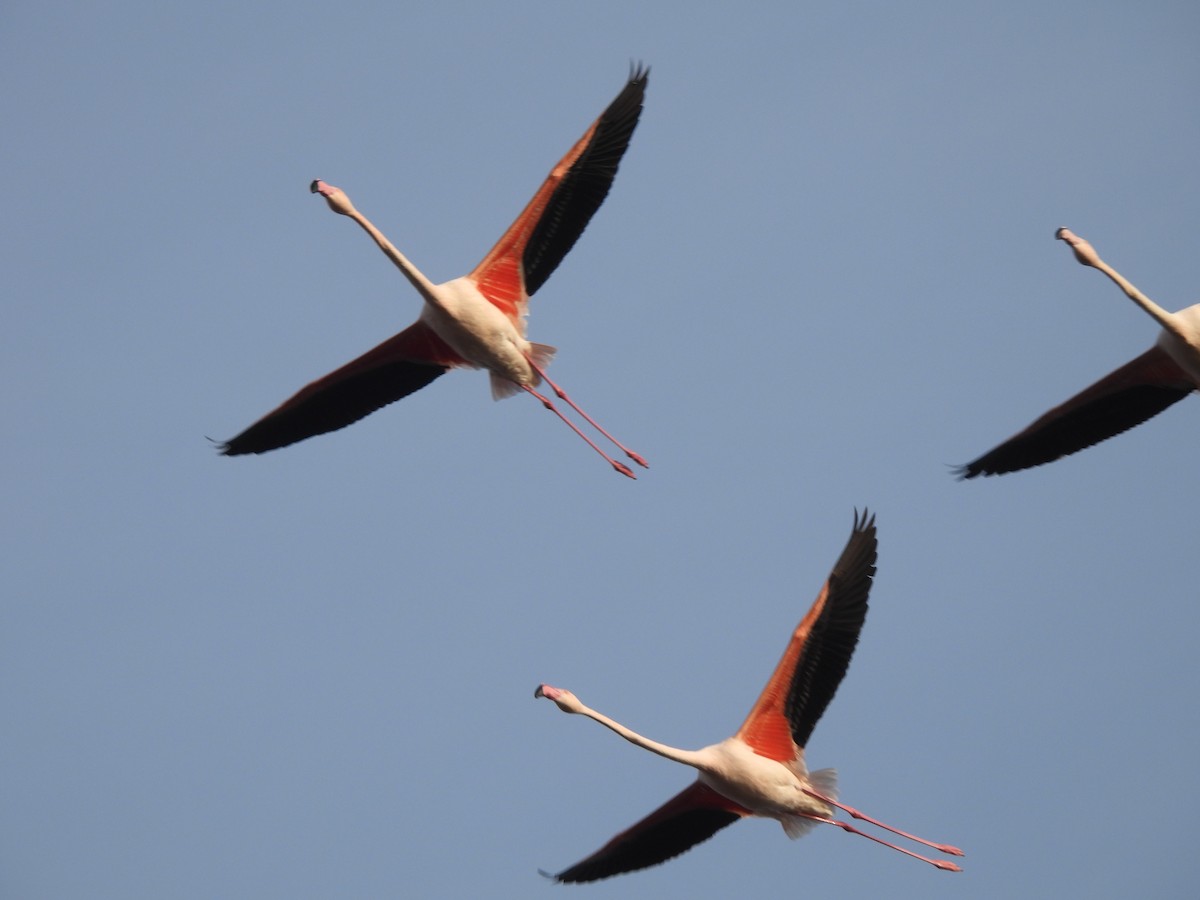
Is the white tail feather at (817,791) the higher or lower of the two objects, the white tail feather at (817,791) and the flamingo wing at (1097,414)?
the lower

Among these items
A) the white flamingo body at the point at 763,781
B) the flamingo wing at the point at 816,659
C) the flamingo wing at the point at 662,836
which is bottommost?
the flamingo wing at the point at 662,836

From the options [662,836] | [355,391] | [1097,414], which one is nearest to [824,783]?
[662,836]

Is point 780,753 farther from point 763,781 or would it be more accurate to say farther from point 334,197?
point 334,197

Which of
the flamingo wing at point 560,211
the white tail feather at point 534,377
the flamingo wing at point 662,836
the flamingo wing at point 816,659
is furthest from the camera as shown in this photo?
the white tail feather at point 534,377

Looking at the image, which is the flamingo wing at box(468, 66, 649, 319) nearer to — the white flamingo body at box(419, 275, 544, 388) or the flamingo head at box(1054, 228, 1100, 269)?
the white flamingo body at box(419, 275, 544, 388)

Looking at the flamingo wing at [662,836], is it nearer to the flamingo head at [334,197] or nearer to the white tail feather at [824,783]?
the white tail feather at [824,783]

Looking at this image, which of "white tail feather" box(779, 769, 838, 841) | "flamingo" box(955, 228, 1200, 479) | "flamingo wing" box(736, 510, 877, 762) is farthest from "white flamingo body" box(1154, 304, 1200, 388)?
"white tail feather" box(779, 769, 838, 841)

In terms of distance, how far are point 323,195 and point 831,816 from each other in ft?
26.8

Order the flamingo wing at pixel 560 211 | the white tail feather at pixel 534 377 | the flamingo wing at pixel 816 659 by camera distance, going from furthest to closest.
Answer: the white tail feather at pixel 534 377
the flamingo wing at pixel 560 211
the flamingo wing at pixel 816 659

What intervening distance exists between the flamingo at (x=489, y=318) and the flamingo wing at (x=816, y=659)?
3.57 metres

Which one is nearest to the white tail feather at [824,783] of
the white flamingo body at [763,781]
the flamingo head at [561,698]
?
the white flamingo body at [763,781]

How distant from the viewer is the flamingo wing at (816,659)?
1847cm

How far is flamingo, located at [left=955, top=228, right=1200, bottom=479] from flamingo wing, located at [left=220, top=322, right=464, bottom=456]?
6.07m

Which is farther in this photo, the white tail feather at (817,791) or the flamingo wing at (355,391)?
the flamingo wing at (355,391)
